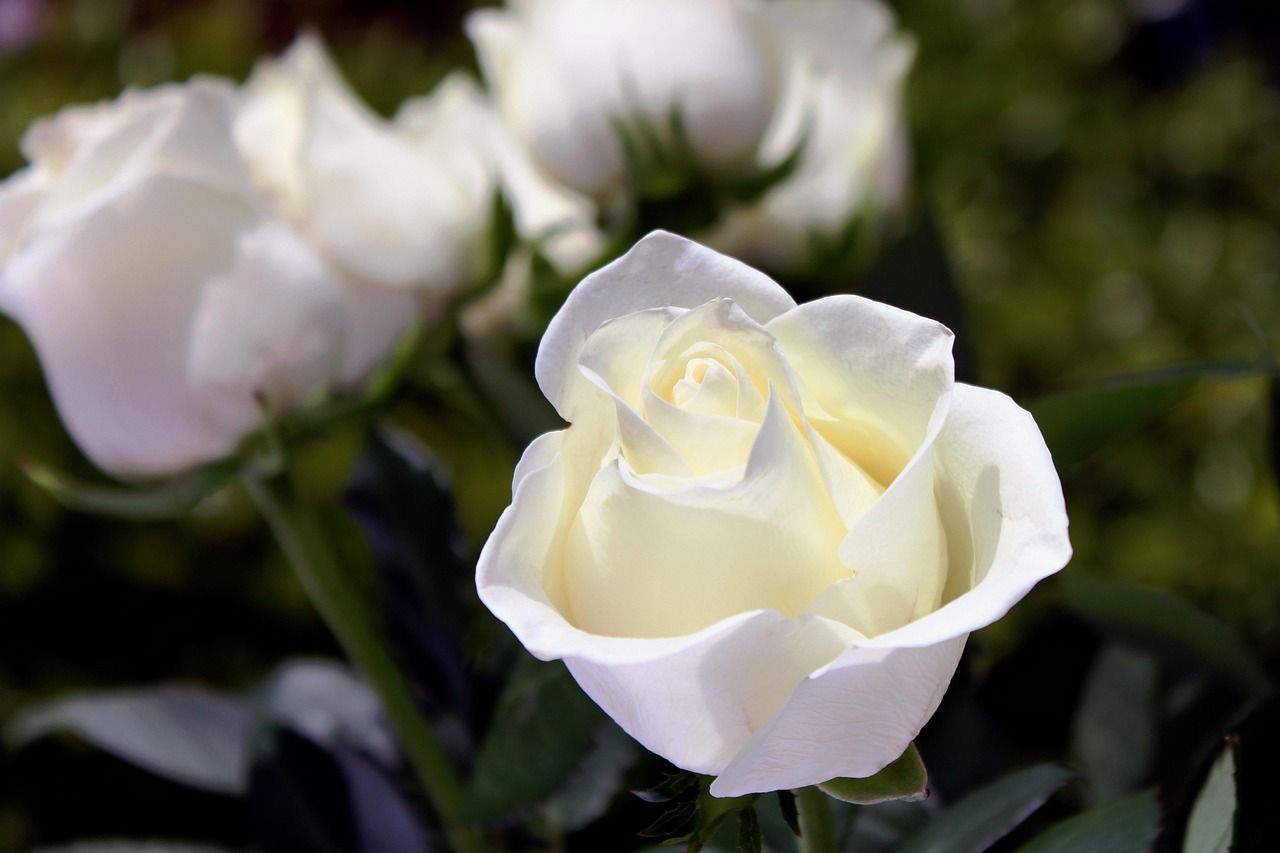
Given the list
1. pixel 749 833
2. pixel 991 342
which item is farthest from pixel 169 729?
pixel 991 342

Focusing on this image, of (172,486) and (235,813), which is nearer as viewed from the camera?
(172,486)

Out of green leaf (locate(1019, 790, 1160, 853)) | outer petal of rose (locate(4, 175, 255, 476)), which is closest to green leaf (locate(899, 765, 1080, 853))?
green leaf (locate(1019, 790, 1160, 853))

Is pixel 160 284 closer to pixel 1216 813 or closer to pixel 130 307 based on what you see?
pixel 130 307

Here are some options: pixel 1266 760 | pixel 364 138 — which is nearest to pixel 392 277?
pixel 364 138

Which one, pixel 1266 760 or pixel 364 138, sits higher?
pixel 364 138

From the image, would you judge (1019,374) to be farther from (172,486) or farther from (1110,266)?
(172,486)

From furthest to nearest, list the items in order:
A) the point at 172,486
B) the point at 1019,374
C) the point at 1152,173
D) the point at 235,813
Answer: the point at 1152,173 → the point at 1019,374 → the point at 235,813 → the point at 172,486

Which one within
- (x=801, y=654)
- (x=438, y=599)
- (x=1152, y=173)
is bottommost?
(x=1152, y=173)
